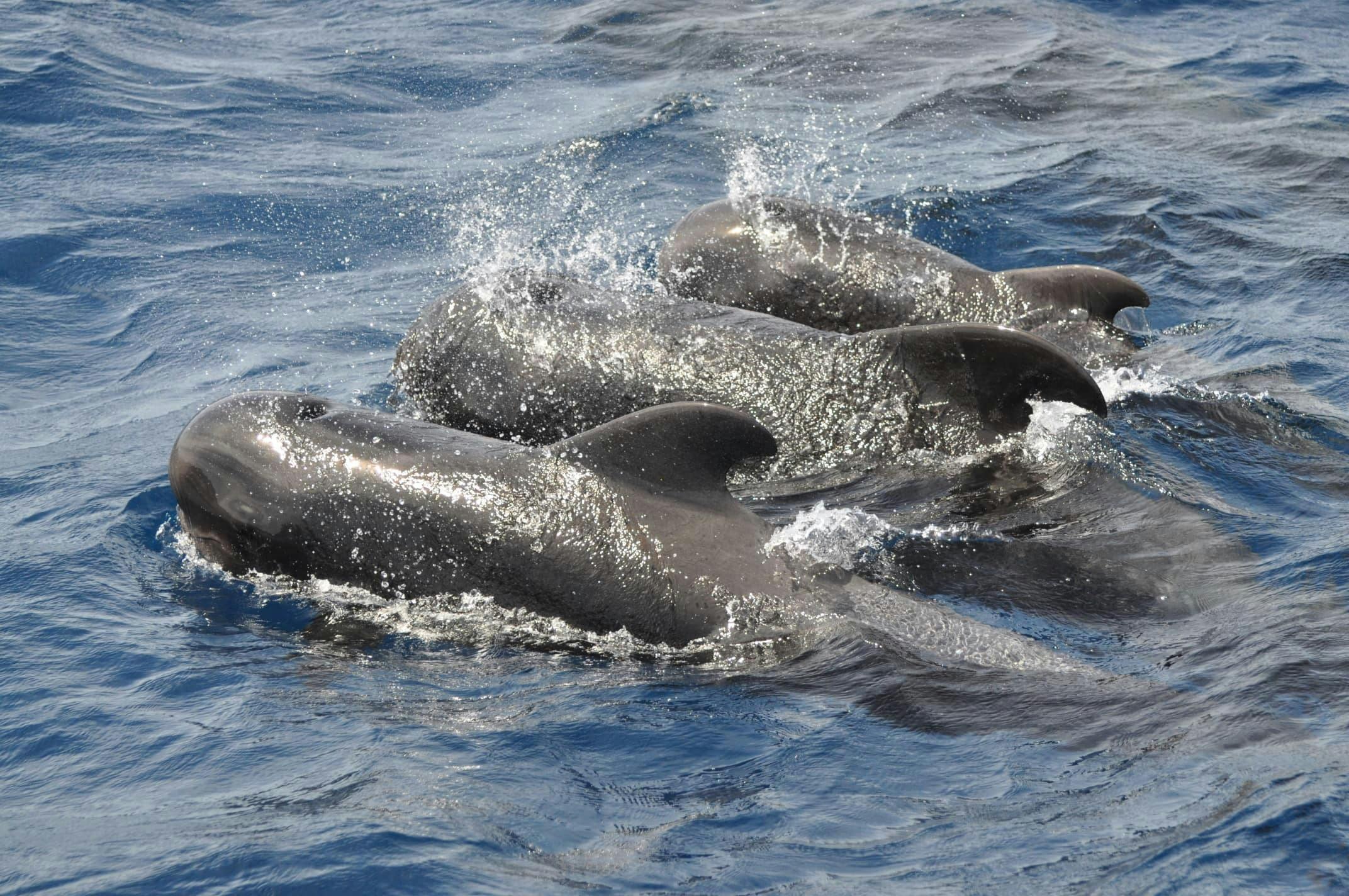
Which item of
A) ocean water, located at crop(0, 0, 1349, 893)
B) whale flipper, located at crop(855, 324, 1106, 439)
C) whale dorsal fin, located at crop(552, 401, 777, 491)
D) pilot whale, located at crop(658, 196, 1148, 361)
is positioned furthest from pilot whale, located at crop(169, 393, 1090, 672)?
pilot whale, located at crop(658, 196, 1148, 361)

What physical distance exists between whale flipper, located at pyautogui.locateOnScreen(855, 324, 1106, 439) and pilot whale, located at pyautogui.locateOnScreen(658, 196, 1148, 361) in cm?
161

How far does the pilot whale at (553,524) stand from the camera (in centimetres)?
737

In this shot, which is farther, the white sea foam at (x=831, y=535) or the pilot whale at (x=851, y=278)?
the pilot whale at (x=851, y=278)

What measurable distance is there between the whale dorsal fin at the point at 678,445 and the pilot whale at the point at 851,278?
3809 millimetres

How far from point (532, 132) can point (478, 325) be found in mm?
8456

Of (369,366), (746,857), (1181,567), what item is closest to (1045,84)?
(369,366)

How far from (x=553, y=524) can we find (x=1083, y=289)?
17.5 feet

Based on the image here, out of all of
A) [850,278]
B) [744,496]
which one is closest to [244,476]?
[744,496]

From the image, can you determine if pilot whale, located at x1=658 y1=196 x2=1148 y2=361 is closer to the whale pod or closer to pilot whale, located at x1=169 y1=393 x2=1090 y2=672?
the whale pod

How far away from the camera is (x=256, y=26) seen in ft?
75.4

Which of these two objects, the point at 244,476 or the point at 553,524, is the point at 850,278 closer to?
the point at 553,524

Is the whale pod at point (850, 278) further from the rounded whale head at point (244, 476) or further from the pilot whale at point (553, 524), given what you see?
the rounded whale head at point (244, 476)

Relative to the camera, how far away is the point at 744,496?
9336mm

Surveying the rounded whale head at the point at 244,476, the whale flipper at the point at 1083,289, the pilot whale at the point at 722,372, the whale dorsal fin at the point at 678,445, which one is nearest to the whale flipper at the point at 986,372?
the pilot whale at the point at 722,372
